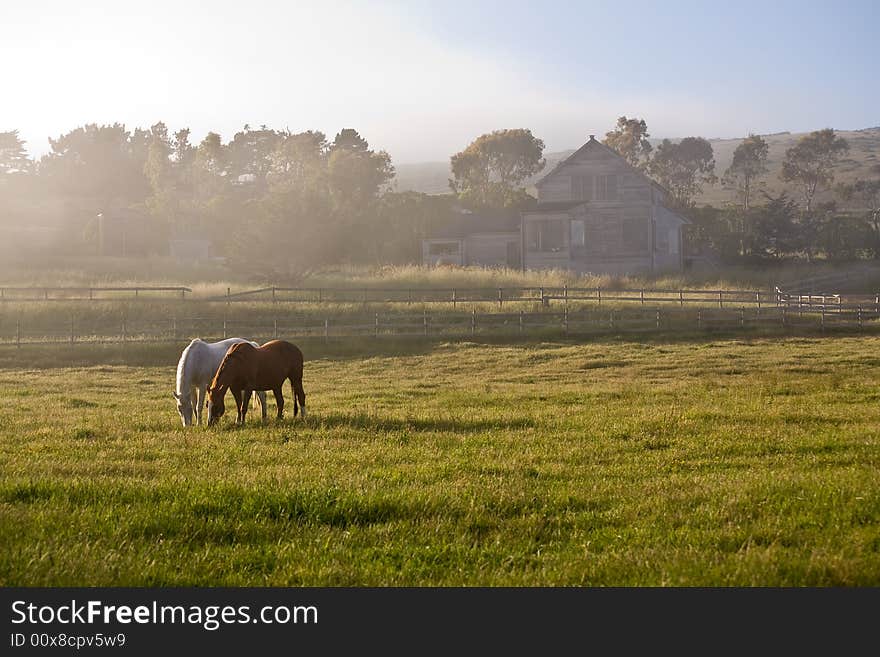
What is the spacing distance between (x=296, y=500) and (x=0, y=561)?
2.56 meters

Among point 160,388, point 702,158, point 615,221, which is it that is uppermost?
point 702,158

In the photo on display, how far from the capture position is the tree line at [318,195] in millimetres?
65062

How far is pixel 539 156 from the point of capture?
117312 millimetres

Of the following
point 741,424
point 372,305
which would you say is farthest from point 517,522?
point 372,305

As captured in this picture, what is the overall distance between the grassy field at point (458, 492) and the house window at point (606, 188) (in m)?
42.0

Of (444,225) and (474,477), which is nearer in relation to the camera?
(474,477)

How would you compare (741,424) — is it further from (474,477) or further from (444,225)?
(444,225)

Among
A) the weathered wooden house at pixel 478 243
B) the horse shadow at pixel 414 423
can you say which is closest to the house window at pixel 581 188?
the weathered wooden house at pixel 478 243

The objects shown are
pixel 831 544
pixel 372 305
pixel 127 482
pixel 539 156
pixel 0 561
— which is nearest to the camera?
pixel 0 561

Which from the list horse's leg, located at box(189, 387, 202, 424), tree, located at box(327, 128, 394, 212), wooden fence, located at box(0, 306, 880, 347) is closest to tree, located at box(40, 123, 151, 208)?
tree, located at box(327, 128, 394, 212)

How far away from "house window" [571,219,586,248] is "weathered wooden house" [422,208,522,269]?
469cm

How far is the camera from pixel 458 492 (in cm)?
908

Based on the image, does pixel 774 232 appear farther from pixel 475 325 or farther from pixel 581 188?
pixel 475 325

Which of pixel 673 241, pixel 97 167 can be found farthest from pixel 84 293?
pixel 97 167
